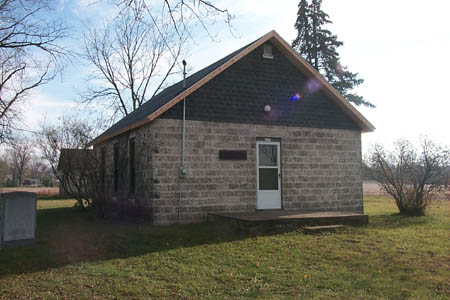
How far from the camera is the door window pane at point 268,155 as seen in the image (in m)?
13.9

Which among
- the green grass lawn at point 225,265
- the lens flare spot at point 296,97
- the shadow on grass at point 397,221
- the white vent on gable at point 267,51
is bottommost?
the green grass lawn at point 225,265

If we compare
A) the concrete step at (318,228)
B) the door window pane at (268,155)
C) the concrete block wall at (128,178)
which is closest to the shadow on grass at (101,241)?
the concrete step at (318,228)

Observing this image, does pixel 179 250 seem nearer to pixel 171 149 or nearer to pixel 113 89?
pixel 171 149

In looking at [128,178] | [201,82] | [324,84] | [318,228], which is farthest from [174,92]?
[318,228]

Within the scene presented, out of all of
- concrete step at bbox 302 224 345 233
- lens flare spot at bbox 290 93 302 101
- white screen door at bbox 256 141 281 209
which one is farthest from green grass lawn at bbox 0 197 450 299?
lens flare spot at bbox 290 93 302 101

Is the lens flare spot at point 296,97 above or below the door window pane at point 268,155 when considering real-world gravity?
above

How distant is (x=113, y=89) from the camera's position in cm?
3584

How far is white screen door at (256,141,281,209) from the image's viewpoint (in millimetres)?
13648

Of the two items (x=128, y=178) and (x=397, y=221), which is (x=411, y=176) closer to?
(x=397, y=221)

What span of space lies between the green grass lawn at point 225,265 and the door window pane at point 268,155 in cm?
327

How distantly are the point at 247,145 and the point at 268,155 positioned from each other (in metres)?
0.89

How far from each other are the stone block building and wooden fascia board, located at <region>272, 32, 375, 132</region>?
1.5 inches

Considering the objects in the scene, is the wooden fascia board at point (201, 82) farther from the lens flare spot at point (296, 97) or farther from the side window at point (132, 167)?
the lens flare spot at point (296, 97)

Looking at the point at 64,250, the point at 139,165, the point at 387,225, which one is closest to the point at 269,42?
the point at 139,165
